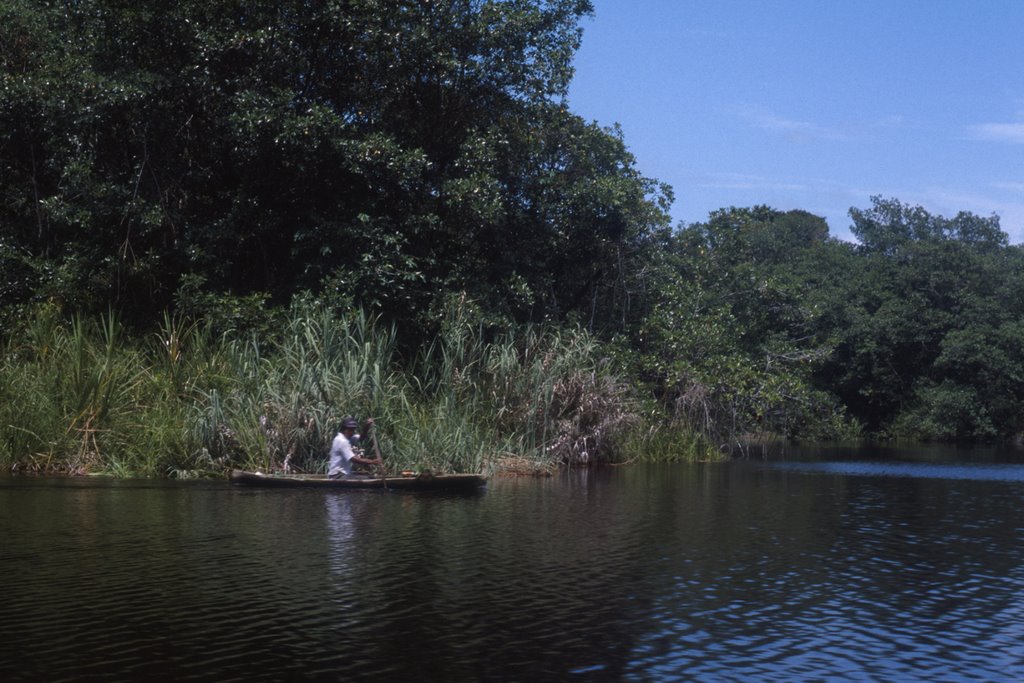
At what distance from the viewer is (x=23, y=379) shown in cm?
2014

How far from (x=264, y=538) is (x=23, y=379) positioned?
937 cm

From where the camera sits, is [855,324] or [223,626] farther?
[855,324]

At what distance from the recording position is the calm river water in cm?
775

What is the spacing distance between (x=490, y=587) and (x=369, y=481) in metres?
7.79

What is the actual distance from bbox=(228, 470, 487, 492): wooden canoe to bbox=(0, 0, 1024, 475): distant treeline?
6.67 ft

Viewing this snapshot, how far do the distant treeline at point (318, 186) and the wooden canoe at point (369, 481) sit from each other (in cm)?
203

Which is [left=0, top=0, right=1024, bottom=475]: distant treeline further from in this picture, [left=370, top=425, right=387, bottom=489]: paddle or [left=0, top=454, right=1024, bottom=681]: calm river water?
[left=0, top=454, right=1024, bottom=681]: calm river water

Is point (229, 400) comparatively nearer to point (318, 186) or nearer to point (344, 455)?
point (344, 455)

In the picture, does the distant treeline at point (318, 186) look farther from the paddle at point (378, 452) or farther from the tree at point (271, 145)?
the paddle at point (378, 452)

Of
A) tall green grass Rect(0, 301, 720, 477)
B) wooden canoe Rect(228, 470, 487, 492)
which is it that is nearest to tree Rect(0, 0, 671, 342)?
tall green grass Rect(0, 301, 720, 477)

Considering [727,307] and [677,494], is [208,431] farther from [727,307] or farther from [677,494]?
[727,307]

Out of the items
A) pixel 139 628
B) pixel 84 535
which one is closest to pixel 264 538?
pixel 84 535

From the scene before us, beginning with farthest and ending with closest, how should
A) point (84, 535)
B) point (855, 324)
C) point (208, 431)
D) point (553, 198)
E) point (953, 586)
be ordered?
point (855, 324)
point (553, 198)
point (208, 431)
point (84, 535)
point (953, 586)

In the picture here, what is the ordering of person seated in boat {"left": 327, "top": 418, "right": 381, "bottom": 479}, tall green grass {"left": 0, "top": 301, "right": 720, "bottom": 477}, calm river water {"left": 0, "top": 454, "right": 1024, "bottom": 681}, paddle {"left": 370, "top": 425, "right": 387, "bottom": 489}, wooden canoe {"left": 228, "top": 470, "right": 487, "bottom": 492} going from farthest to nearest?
tall green grass {"left": 0, "top": 301, "right": 720, "bottom": 477} < person seated in boat {"left": 327, "top": 418, "right": 381, "bottom": 479} < paddle {"left": 370, "top": 425, "right": 387, "bottom": 489} < wooden canoe {"left": 228, "top": 470, "right": 487, "bottom": 492} < calm river water {"left": 0, "top": 454, "right": 1024, "bottom": 681}
